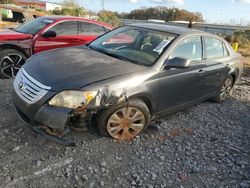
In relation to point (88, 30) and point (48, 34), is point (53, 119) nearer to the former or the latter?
point (48, 34)

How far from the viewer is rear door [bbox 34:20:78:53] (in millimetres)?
6262

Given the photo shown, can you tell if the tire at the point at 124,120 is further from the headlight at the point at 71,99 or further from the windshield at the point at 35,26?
the windshield at the point at 35,26

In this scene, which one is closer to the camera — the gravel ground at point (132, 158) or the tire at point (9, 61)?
the gravel ground at point (132, 158)

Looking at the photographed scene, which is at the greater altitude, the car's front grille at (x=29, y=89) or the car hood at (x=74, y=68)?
the car hood at (x=74, y=68)

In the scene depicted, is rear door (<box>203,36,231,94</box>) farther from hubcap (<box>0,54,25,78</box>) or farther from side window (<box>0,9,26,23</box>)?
side window (<box>0,9,26,23</box>)

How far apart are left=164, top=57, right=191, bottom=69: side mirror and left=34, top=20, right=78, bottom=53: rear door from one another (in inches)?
137

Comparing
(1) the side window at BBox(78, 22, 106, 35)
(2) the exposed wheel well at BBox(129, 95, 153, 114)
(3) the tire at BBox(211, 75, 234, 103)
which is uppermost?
(1) the side window at BBox(78, 22, 106, 35)

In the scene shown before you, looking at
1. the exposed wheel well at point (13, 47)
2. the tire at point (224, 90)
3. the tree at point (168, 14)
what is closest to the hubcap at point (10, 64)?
the exposed wheel well at point (13, 47)

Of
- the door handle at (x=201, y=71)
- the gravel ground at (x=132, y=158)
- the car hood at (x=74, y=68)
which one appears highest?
the car hood at (x=74, y=68)

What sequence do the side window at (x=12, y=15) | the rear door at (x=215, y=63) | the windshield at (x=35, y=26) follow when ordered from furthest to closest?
the side window at (x=12, y=15) → the windshield at (x=35, y=26) → the rear door at (x=215, y=63)

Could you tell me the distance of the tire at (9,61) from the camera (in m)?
5.80

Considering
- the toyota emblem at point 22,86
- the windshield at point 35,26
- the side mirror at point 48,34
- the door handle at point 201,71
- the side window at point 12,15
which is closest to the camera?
the toyota emblem at point 22,86

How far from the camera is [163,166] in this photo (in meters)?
3.43

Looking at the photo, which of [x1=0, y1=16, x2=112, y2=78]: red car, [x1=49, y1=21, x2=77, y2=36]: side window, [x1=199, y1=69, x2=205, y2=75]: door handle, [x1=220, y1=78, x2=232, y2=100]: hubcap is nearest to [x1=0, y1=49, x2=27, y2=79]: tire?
[x1=0, y1=16, x2=112, y2=78]: red car
